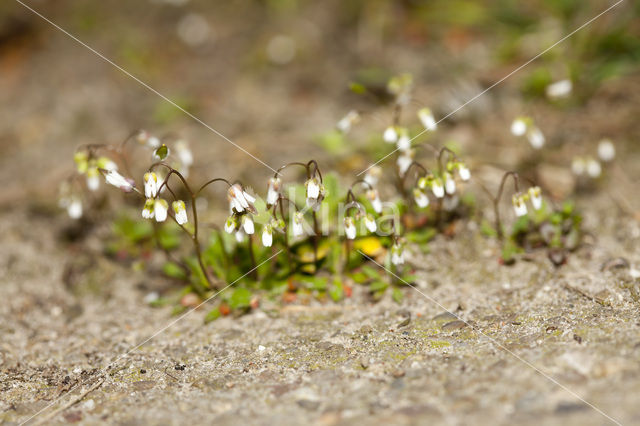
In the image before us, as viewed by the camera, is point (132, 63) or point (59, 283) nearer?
point (59, 283)

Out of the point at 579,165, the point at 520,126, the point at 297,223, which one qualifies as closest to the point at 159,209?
the point at 297,223

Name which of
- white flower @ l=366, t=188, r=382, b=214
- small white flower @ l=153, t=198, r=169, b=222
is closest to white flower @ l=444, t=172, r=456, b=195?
white flower @ l=366, t=188, r=382, b=214

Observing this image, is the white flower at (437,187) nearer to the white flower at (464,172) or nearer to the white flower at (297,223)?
the white flower at (464,172)

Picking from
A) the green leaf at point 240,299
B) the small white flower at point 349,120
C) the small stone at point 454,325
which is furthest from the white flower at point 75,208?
the small stone at point 454,325

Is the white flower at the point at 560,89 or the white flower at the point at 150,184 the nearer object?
the white flower at the point at 150,184

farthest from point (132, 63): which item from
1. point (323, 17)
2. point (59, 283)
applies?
point (59, 283)

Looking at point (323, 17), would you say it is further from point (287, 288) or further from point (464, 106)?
point (287, 288)
